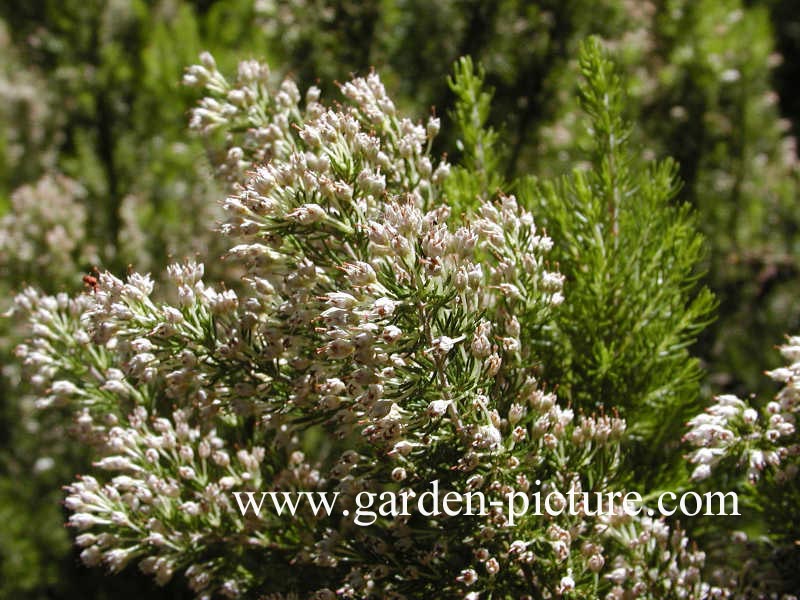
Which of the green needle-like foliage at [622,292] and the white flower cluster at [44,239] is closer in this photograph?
the green needle-like foliage at [622,292]

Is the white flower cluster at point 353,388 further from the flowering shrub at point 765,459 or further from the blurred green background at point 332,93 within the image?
the blurred green background at point 332,93

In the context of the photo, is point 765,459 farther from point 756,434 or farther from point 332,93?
point 332,93

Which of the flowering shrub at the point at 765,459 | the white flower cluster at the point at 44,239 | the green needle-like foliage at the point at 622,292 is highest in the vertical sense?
the white flower cluster at the point at 44,239

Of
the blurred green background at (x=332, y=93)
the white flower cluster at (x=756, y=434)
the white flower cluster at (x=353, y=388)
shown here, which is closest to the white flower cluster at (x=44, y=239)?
the blurred green background at (x=332, y=93)

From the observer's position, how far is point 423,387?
Result: 941mm

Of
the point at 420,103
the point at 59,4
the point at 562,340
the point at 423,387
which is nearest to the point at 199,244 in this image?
the point at 420,103

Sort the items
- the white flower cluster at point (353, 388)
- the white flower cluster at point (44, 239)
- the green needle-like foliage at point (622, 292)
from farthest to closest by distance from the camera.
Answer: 1. the white flower cluster at point (44, 239)
2. the green needle-like foliage at point (622, 292)
3. the white flower cluster at point (353, 388)

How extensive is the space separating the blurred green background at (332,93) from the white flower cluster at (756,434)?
42.5 inches

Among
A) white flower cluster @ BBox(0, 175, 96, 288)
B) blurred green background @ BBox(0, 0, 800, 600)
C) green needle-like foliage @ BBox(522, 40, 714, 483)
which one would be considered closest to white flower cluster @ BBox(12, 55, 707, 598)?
green needle-like foliage @ BBox(522, 40, 714, 483)

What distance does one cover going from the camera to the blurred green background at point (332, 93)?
229 cm

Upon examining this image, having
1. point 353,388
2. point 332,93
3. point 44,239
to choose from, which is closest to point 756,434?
point 353,388

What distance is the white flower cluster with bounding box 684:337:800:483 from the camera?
1.03 meters

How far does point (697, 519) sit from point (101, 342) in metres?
1.01

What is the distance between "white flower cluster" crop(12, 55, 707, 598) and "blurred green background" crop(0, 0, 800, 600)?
0.88 meters
